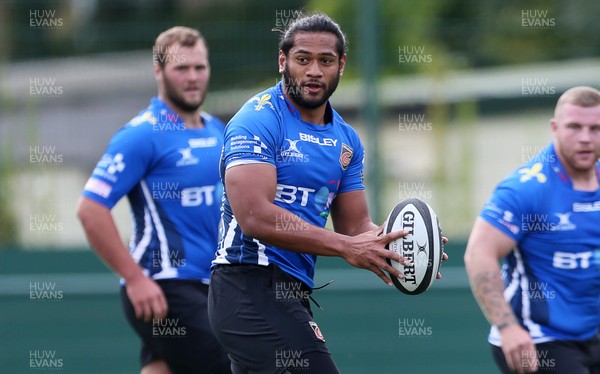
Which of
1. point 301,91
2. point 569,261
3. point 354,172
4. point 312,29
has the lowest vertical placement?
point 569,261

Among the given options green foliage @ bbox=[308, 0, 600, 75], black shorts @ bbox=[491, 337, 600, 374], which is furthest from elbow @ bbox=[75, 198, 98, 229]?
green foliage @ bbox=[308, 0, 600, 75]

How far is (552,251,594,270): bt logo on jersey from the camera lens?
5426 mm

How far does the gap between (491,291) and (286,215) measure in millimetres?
1294

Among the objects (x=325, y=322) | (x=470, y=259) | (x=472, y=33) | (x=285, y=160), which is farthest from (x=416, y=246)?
(x=472, y=33)

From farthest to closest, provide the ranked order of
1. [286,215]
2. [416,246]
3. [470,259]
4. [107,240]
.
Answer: [107,240]
[470,259]
[416,246]
[286,215]

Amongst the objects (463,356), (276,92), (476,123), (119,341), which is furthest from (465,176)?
(276,92)

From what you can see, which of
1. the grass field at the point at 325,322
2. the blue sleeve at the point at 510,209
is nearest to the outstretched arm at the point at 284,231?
the blue sleeve at the point at 510,209

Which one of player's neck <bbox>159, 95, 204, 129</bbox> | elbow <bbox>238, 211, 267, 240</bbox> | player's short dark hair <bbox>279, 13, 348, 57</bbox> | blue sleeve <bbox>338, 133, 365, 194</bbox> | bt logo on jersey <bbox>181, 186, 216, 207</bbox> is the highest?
player's short dark hair <bbox>279, 13, 348, 57</bbox>

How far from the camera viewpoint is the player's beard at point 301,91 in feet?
16.3

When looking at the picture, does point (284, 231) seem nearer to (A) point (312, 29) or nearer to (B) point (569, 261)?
(A) point (312, 29)

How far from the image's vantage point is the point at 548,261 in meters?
5.44

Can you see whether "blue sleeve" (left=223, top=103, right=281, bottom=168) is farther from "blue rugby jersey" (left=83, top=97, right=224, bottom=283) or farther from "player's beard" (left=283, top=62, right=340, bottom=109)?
"blue rugby jersey" (left=83, top=97, right=224, bottom=283)

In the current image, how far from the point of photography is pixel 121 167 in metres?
6.18

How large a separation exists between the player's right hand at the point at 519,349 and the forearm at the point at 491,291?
0.05m
